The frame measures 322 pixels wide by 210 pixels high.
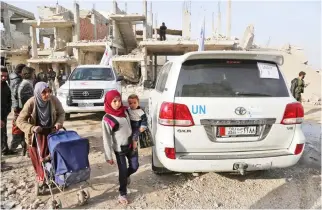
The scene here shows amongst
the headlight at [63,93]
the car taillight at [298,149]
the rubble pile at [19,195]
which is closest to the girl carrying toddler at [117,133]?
the rubble pile at [19,195]

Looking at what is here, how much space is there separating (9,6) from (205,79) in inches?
1334

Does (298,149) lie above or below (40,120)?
below

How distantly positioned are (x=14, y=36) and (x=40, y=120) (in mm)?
33080

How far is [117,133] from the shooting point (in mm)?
3273

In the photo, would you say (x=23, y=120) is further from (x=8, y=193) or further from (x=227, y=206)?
(x=227, y=206)

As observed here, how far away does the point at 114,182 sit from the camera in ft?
13.3

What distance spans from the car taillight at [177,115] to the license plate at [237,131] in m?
0.38

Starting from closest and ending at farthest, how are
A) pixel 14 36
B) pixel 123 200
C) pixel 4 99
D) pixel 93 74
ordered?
pixel 123 200, pixel 4 99, pixel 93 74, pixel 14 36

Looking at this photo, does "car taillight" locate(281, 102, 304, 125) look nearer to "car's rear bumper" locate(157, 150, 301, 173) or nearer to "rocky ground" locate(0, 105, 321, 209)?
"car's rear bumper" locate(157, 150, 301, 173)

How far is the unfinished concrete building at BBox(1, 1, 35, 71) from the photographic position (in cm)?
2690

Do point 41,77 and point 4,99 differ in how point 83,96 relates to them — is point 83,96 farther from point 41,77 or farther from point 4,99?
point 41,77

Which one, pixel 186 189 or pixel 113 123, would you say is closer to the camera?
pixel 113 123

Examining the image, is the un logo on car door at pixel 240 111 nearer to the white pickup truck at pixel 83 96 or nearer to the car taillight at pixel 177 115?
the car taillight at pixel 177 115

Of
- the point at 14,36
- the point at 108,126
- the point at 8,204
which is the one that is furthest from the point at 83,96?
the point at 14,36
